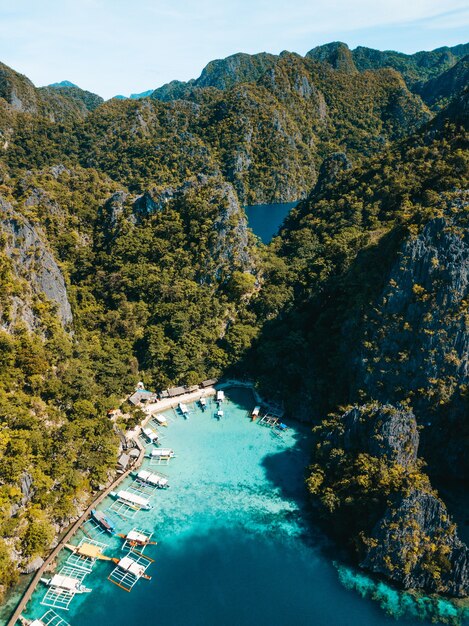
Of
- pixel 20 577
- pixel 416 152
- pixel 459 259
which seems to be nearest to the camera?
pixel 20 577

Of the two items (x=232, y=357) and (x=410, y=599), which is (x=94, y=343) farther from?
(x=410, y=599)

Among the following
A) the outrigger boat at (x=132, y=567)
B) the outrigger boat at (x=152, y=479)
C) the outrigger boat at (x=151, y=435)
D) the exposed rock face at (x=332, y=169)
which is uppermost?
the exposed rock face at (x=332, y=169)

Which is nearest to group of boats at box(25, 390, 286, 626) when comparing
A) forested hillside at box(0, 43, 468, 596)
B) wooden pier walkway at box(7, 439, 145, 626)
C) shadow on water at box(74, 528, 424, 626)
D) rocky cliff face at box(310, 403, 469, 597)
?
wooden pier walkway at box(7, 439, 145, 626)

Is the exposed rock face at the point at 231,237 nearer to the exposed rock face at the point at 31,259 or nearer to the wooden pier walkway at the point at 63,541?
the exposed rock face at the point at 31,259

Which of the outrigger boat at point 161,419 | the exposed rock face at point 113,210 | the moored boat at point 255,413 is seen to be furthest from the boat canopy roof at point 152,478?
the exposed rock face at point 113,210

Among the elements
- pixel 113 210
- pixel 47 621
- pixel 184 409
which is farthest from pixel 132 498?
pixel 113 210

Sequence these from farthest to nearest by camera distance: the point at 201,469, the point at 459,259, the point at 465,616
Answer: the point at 201,469, the point at 459,259, the point at 465,616

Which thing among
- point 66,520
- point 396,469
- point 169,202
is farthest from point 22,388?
point 169,202
